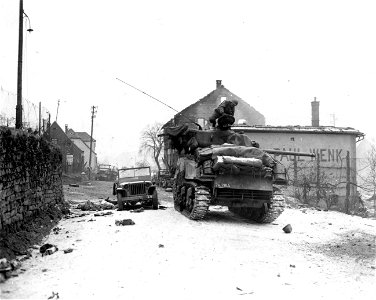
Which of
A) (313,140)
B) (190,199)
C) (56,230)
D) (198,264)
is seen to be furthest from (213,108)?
(198,264)

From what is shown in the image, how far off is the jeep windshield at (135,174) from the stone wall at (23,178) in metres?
3.94

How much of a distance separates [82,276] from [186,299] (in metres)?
1.76

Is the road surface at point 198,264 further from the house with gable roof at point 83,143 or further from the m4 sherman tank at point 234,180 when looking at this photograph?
the house with gable roof at point 83,143

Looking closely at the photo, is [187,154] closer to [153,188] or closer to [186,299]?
[153,188]

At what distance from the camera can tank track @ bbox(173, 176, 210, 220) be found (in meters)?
11.4

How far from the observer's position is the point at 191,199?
12.5 meters

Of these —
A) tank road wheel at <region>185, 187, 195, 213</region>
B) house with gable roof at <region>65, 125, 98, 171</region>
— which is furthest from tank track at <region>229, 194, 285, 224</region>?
house with gable roof at <region>65, 125, 98, 171</region>

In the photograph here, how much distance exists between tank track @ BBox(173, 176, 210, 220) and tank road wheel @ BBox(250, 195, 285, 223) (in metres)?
1.89

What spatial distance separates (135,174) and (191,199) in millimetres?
5678

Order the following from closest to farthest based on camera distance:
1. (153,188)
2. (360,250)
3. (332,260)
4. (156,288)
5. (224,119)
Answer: (156,288) < (332,260) < (360,250) < (224,119) < (153,188)

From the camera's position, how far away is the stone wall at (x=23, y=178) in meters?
8.12

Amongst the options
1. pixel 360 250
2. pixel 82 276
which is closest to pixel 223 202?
pixel 360 250

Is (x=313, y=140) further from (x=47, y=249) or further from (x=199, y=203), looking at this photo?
(x=47, y=249)

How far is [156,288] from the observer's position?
577 cm
